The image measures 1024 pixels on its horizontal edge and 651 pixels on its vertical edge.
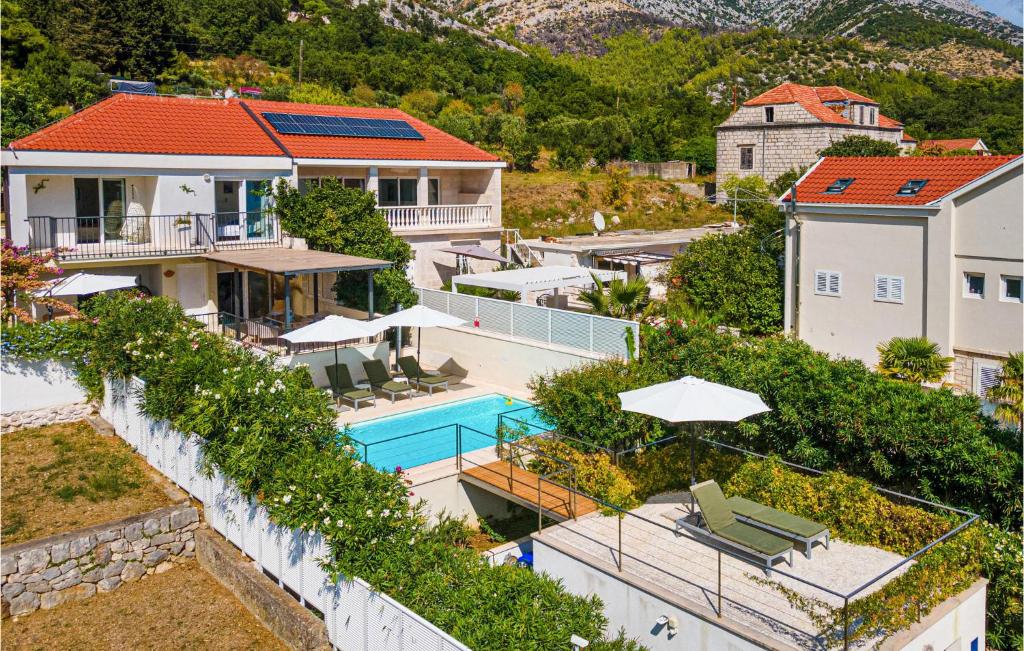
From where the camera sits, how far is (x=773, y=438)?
15594mm

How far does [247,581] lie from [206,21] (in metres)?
70.9

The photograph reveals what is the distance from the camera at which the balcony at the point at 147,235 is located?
74.4 ft

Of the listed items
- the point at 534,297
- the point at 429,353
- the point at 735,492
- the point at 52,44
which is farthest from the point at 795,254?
the point at 52,44

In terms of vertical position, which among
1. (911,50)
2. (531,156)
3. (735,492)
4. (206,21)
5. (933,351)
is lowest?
(735,492)

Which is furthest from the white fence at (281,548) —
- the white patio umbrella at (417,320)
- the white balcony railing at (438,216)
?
the white balcony railing at (438,216)

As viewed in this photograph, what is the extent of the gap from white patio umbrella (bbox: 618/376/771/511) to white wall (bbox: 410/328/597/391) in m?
6.52

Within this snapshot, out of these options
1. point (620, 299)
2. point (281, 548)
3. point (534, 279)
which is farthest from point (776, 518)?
point (534, 279)

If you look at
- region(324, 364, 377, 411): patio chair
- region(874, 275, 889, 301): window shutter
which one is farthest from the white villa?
region(874, 275, 889, 301): window shutter

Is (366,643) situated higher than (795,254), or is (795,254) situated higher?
(795,254)

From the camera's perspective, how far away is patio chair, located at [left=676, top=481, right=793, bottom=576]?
11.9 meters

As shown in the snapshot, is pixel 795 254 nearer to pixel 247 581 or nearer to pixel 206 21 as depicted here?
pixel 247 581

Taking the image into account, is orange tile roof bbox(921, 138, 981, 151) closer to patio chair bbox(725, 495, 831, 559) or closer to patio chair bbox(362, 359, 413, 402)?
patio chair bbox(362, 359, 413, 402)

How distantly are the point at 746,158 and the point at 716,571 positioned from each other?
48960 mm

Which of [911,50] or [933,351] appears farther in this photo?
[911,50]
